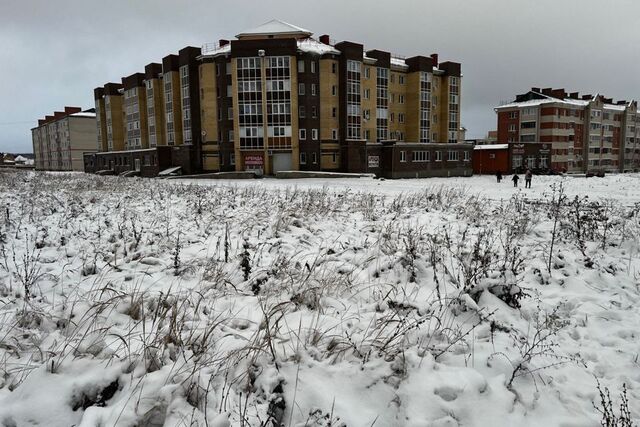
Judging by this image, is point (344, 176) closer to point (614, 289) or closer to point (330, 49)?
point (330, 49)

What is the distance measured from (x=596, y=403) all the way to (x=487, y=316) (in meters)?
1.30

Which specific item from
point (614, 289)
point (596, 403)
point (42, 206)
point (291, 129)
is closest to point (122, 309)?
point (596, 403)

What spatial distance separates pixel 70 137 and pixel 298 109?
6827 centimetres

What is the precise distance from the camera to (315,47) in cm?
5122

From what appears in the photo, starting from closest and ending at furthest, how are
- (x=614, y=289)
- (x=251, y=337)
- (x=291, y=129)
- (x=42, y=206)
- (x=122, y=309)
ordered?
(x=251, y=337)
(x=122, y=309)
(x=614, y=289)
(x=42, y=206)
(x=291, y=129)

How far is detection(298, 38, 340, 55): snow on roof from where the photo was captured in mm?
49812

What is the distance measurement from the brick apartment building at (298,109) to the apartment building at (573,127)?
87.6 ft

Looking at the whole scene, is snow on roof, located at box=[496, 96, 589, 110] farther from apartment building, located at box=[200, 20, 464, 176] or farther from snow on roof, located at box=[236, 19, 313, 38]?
snow on roof, located at box=[236, 19, 313, 38]

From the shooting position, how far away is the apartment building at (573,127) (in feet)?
249

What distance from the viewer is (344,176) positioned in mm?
43938

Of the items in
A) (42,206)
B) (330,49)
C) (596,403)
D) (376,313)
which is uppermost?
(330,49)

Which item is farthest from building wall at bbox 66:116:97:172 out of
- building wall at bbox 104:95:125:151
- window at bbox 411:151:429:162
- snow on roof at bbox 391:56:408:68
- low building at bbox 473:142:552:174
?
low building at bbox 473:142:552:174

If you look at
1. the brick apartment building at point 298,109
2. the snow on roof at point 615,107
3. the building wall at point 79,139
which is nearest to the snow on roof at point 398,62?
the brick apartment building at point 298,109

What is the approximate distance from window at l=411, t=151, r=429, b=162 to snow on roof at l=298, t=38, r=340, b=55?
16.5 meters
